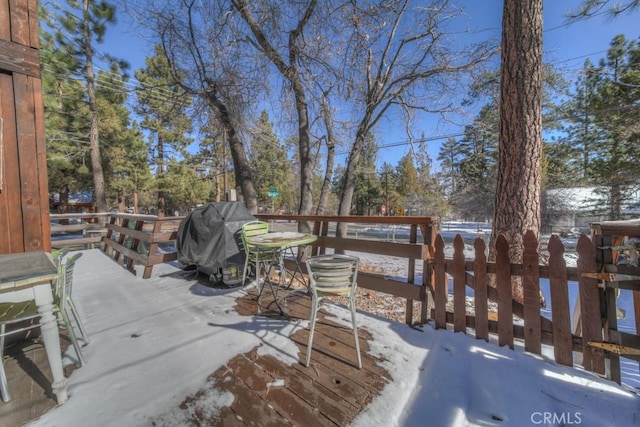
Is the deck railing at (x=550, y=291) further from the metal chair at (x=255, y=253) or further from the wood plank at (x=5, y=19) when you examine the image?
the wood plank at (x=5, y=19)

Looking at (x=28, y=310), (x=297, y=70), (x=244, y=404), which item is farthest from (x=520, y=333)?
(x=297, y=70)

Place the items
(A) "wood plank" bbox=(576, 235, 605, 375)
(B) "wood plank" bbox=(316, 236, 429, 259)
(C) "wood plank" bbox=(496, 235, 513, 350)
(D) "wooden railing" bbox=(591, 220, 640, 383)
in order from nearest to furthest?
(D) "wooden railing" bbox=(591, 220, 640, 383) < (A) "wood plank" bbox=(576, 235, 605, 375) < (C) "wood plank" bbox=(496, 235, 513, 350) < (B) "wood plank" bbox=(316, 236, 429, 259)

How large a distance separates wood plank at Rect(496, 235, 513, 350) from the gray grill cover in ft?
9.42

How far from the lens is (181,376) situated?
5.53ft

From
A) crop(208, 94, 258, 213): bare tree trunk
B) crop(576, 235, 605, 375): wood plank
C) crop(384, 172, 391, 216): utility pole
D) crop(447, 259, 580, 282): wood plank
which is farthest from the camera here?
crop(384, 172, 391, 216): utility pole

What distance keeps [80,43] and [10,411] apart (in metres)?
14.3

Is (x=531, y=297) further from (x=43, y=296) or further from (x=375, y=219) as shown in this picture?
(x=43, y=296)

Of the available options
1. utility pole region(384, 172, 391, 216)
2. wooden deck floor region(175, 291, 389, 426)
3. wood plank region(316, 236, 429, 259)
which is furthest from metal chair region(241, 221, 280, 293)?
utility pole region(384, 172, 391, 216)

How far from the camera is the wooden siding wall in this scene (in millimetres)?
2057

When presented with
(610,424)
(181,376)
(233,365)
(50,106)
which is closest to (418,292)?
(610,424)

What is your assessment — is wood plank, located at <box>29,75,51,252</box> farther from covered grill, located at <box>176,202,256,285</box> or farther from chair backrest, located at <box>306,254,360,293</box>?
chair backrest, located at <box>306,254,360,293</box>

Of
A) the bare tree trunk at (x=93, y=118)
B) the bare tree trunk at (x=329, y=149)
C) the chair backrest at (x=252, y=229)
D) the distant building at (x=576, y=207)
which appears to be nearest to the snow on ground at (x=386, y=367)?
the chair backrest at (x=252, y=229)

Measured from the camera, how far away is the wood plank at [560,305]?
1.81m

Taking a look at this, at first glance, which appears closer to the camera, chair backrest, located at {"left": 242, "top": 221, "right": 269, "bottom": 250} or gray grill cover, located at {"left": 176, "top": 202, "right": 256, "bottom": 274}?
chair backrest, located at {"left": 242, "top": 221, "right": 269, "bottom": 250}
